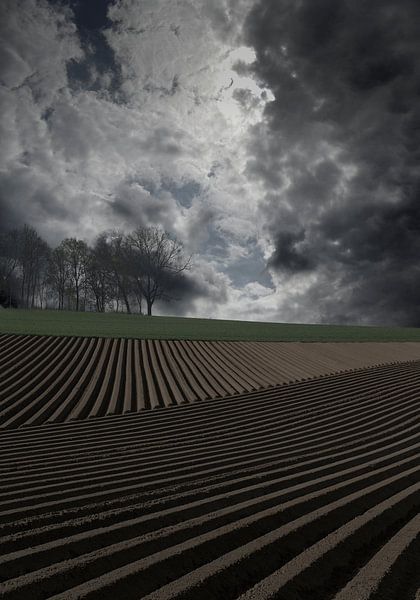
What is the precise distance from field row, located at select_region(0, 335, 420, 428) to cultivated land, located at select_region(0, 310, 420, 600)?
4.1 inches

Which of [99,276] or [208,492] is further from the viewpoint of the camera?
[99,276]

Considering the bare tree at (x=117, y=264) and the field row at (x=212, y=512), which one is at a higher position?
the bare tree at (x=117, y=264)

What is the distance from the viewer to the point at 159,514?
3963 mm

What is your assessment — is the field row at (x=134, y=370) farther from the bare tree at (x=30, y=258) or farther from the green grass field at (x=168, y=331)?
the bare tree at (x=30, y=258)

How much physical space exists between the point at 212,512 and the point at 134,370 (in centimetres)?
1016

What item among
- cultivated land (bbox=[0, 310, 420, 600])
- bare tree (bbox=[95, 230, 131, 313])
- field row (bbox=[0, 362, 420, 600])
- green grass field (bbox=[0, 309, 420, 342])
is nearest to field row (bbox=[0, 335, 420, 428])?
cultivated land (bbox=[0, 310, 420, 600])

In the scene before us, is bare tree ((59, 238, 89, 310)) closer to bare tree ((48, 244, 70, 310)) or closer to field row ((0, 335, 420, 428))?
bare tree ((48, 244, 70, 310))

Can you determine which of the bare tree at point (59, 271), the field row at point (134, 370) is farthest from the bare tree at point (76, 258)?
the field row at point (134, 370)

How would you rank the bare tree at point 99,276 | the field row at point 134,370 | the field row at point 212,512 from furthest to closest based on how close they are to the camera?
the bare tree at point 99,276 → the field row at point 134,370 → the field row at point 212,512

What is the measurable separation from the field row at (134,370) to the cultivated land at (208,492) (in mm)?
104

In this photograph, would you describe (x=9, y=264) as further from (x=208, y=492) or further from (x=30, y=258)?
(x=208, y=492)

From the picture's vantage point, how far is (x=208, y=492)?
14.9 feet

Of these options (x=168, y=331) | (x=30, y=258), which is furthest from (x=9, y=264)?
(x=168, y=331)

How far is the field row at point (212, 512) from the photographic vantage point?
9.70 ft
